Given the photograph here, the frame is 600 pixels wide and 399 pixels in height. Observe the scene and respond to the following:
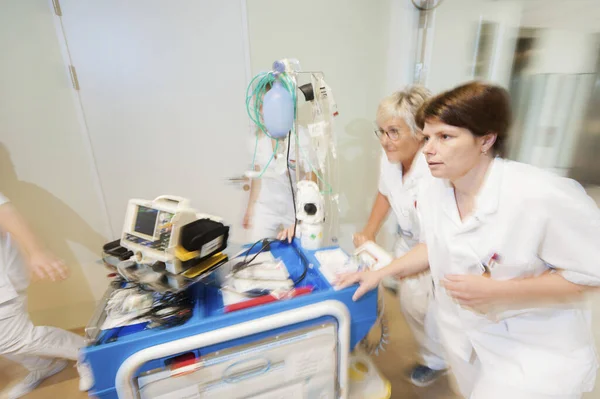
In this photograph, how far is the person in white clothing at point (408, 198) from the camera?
47.9 inches

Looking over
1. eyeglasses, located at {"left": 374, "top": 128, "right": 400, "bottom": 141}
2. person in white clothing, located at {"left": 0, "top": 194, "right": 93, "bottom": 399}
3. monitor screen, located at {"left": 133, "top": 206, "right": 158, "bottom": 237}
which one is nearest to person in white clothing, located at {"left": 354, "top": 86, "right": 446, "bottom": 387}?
eyeglasses, located at {"left": 374, "top": 128, "right": 400, "bottom": 141}

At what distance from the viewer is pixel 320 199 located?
1.03 meters

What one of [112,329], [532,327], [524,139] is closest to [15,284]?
[112,329]

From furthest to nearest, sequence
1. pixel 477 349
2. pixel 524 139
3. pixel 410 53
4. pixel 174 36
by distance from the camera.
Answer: pixel 410 53 < pixel 174 36 < pixel 524 139 < pixel 477 349

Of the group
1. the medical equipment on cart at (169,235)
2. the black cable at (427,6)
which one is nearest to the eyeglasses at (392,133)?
the medical equipment on cart at (169,235)

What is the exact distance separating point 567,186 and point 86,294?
2433 millimetres

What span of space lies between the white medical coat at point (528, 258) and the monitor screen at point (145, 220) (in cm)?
85

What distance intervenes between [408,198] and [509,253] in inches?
21.2

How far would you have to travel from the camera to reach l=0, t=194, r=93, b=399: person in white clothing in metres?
1.10

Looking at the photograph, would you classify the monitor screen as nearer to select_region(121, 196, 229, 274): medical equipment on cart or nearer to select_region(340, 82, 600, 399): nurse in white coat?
select_region(121, 196, 229, 274): medical equipment on cart

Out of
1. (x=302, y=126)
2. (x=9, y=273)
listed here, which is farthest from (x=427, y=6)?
(x=9, y=273)

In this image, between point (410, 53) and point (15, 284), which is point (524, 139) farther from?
point (15, 284)

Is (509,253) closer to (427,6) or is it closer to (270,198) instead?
(270,198)

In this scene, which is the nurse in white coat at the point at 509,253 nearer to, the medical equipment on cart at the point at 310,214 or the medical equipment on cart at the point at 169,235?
the medical equipment on cart at the point at 310,214
